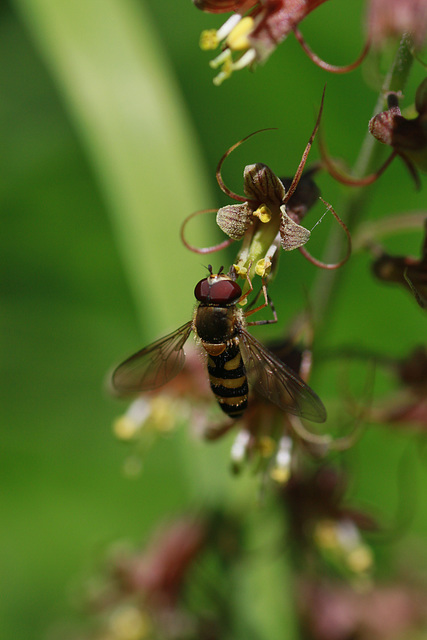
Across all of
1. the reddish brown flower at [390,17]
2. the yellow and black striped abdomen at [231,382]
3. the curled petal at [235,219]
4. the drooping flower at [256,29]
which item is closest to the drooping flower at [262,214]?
the curled petal at [235,219]

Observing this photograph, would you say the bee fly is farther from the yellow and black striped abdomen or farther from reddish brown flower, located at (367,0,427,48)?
reddish brown flower, located at (367,0,427,48)

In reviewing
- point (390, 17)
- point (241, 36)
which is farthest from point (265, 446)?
point (390, 17)

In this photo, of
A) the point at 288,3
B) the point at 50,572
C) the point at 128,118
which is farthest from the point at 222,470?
the point at 50,572

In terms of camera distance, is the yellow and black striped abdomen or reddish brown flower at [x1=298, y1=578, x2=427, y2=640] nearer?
the yellow and black striped abdomen

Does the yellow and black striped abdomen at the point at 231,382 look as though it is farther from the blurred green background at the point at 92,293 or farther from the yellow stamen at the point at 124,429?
the blurred green background at the point at 92,293

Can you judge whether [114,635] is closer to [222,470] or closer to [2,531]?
[222,470]

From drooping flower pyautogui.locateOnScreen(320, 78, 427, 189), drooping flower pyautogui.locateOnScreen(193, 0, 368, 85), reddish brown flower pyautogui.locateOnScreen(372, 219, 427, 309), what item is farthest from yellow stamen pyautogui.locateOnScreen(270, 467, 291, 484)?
drooping flower pyautogui.locateOnScreen(193, 0, 368, 85)
